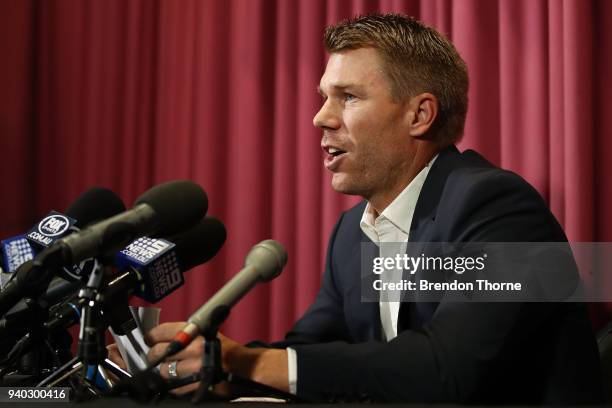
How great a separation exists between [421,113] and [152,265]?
91 cm

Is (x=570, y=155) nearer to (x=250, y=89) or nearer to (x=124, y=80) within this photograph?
(x=250, y=89)

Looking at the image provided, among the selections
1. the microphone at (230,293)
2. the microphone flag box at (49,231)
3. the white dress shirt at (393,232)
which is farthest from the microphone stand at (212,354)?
the white dress shirt at (393,232)

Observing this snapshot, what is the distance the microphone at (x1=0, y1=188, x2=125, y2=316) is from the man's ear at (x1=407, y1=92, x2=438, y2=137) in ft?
2.44

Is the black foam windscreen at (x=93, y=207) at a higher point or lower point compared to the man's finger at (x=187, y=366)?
higher

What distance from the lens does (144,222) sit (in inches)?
38.0

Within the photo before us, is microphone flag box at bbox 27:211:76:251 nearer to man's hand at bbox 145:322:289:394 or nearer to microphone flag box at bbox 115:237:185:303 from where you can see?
microphone flag box at bbox 115:237:185:303

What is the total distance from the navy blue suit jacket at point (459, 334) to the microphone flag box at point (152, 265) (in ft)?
0.78

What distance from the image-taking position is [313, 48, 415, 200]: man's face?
174 cm

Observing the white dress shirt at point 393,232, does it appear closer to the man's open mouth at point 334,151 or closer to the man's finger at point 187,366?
the man's open mouth at point 334,151

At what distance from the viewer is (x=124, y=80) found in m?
2.82

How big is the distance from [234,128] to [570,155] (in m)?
1.23

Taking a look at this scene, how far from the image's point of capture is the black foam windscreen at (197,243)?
1.39 meters
